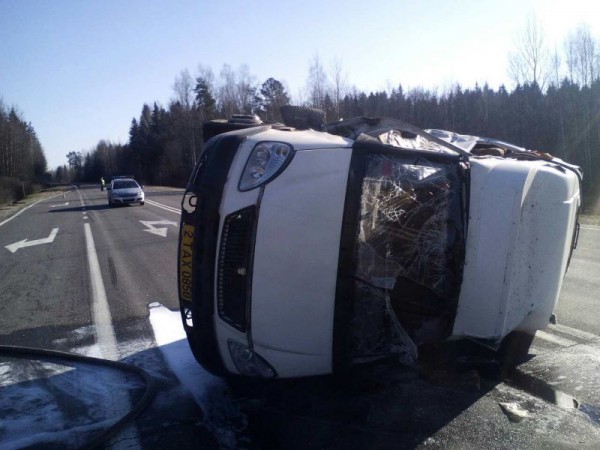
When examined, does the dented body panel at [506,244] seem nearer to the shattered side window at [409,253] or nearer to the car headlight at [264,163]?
the shattered side window at [409,253]

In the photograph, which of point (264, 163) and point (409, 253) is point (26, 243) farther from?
point (409, 253)

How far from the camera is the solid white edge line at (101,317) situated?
5.07m

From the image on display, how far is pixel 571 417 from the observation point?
3.45m

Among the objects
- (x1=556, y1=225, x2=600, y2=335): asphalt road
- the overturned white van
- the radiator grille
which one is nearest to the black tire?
the overturned white van

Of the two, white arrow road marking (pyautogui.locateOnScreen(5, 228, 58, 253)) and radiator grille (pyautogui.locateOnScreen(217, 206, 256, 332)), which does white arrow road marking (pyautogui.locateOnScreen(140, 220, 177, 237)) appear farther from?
radiator grille (pyautogui.locateOnScreen(217, 206, 256, 332))

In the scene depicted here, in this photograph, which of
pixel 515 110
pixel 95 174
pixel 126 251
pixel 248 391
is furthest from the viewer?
pixel 95 174

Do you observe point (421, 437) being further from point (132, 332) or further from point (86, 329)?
point (86, 329)

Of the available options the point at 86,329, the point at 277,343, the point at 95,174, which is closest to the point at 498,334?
the point at 277,343

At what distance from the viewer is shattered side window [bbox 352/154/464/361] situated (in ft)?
11.6

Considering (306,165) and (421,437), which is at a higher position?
(306,165)

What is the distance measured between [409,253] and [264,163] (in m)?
1.13

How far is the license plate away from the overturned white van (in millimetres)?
11

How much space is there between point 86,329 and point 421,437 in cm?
388

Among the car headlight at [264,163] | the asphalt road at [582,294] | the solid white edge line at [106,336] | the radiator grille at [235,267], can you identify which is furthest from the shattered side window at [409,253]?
the asphalt road at [582,294]
